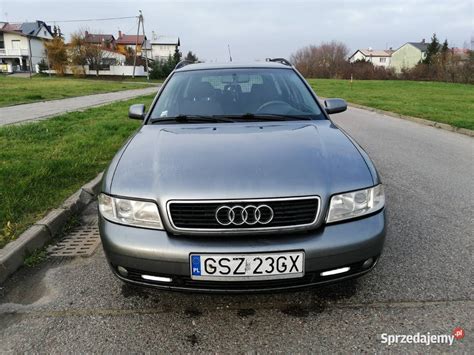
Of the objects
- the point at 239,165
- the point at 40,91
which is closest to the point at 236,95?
the point at 239,165

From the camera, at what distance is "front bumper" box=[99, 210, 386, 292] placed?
6.57ft

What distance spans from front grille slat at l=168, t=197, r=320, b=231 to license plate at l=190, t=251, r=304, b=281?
15 cm

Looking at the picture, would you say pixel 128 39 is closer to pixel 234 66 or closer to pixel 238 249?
pixel 234 66

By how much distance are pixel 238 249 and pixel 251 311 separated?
586 millimetres

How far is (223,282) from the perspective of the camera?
79.2 inches

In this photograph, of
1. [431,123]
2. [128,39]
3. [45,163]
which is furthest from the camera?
[128,39]

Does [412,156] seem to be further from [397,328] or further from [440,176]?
[397,328]

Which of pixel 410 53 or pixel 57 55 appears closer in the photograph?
pixel 57 55

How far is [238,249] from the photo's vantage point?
6.47ft

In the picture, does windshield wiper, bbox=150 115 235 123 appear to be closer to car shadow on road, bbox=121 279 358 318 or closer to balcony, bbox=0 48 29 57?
car shadow on road, bbox=121 279 358 318

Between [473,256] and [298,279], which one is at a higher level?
[298,279]

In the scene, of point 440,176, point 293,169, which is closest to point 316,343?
point 293,169

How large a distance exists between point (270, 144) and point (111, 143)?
15.8 ft

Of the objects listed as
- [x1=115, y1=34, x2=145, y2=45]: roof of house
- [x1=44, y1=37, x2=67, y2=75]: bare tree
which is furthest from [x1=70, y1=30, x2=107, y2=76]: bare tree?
[x1=115, y1=34, x2=145, y2=45]: roof of house
